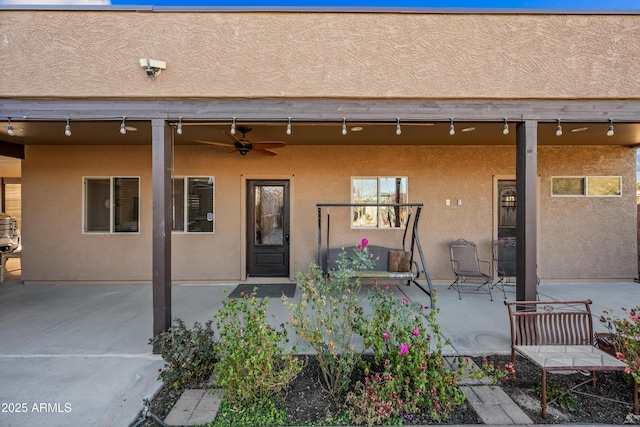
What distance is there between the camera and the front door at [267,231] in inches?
235

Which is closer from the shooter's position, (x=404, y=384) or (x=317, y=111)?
(x=404, y=384)

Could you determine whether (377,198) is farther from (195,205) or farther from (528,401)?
(528,401)

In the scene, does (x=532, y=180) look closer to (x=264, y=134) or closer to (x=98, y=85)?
(x=264, y=134)

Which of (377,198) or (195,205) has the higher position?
(377,198)

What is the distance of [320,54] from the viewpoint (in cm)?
344

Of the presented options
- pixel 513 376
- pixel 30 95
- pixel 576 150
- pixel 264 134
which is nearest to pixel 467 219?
pixel 576 150

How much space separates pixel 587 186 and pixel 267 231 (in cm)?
659

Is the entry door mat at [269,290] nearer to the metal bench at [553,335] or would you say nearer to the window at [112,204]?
the window at [112,204]

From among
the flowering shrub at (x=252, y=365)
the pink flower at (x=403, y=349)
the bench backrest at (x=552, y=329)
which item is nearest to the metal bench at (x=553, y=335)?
the bench backrest at (x=552, y=329)

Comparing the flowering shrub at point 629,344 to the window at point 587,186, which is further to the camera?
the window at point 587,186

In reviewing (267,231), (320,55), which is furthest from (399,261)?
(320,55)

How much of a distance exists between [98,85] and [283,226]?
3.65m

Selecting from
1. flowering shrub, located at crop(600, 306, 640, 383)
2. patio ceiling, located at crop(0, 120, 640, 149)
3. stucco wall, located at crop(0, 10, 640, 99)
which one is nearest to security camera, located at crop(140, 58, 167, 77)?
stucco wall, located at crop(0, 10, 640, 99)

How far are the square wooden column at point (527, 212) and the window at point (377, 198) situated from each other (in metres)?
2.63
